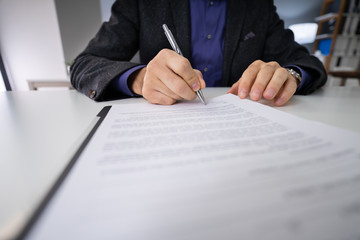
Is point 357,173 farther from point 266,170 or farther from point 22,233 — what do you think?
point 22,233

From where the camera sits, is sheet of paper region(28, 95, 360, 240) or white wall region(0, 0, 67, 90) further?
white wall region(0, 0, 67, 90)

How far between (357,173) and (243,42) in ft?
2.30

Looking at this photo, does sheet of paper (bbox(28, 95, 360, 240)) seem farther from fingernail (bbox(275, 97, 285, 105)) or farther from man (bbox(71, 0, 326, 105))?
man (bbox(71, 0, 326, 105))

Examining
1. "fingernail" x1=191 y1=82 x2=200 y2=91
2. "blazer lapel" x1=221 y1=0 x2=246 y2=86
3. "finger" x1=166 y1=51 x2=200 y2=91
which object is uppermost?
"blazer lapel" x1=221 y1=0 x2=246 y2=86

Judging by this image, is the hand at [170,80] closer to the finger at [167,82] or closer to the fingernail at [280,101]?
the finger at [167,82]

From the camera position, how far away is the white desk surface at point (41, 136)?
12cm

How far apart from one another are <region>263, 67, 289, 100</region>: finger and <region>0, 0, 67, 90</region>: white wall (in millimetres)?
2105

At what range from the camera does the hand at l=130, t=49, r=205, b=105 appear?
12.2 inches

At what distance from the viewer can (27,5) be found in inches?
69.5

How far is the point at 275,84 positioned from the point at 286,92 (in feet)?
0.12

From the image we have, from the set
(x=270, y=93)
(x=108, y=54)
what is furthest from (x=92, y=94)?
(x=270, y=93)

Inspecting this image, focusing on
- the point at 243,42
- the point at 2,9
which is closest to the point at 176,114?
the point at 243,42

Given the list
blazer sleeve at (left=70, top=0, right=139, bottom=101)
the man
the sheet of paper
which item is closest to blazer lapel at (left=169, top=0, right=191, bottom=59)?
the man

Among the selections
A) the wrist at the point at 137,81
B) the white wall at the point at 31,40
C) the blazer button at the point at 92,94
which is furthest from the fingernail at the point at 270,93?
the white wall at the point at 31,40
